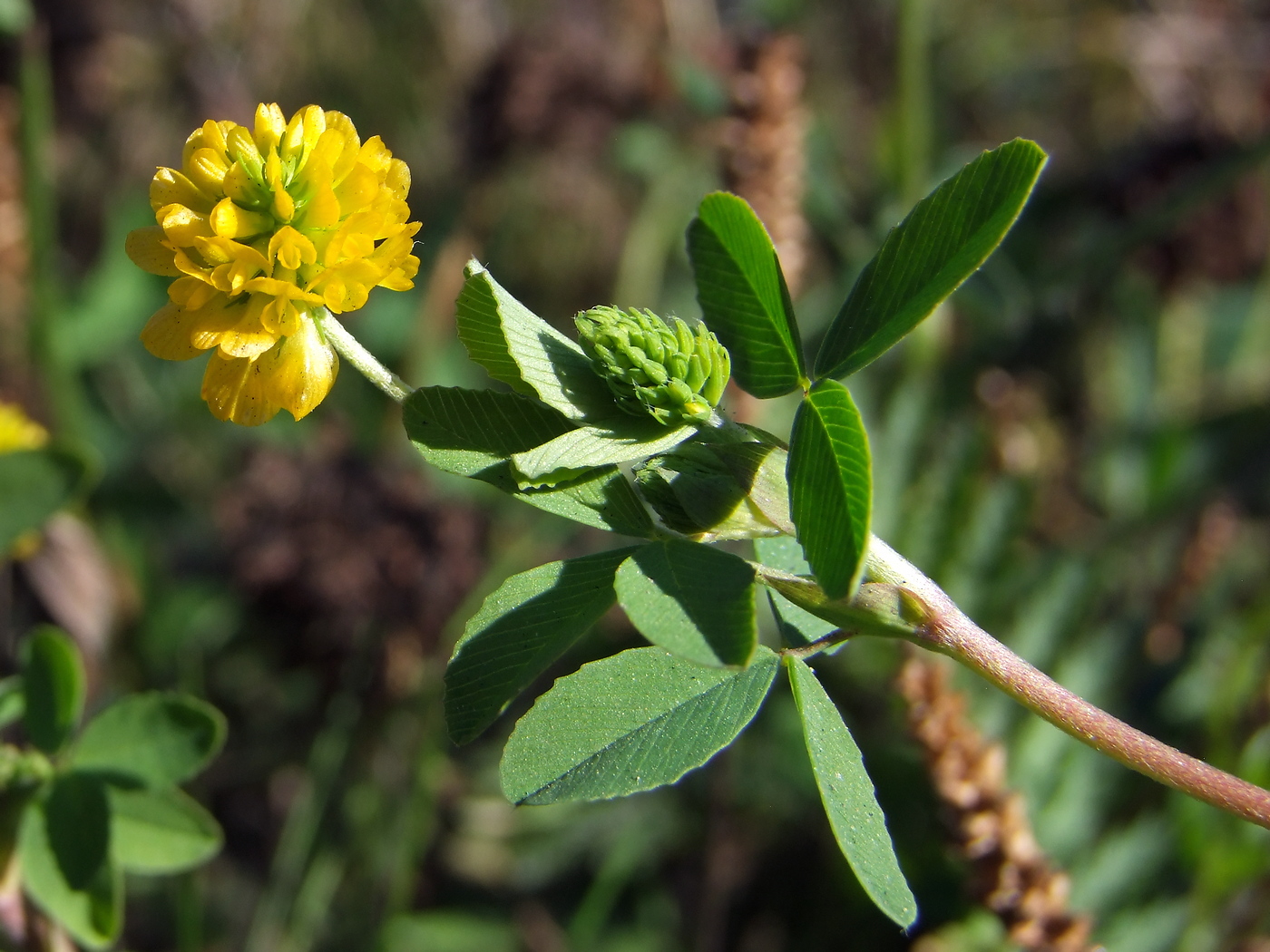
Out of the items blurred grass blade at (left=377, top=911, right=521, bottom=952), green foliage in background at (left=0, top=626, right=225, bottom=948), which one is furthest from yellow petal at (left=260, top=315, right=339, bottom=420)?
blurred grass blade at (left=377, top=911, right=521, bottom=952)

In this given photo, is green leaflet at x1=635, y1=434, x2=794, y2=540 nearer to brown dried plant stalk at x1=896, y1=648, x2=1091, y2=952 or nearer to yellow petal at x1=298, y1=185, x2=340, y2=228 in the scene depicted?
yellow petal at x1=298, y1=185, x2=340, y2=228

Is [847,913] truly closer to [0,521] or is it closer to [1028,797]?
[1028,797]

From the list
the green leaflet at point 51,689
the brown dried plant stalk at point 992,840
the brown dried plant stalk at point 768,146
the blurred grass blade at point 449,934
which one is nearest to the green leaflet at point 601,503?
the brown dried plant stalk at point 992,840

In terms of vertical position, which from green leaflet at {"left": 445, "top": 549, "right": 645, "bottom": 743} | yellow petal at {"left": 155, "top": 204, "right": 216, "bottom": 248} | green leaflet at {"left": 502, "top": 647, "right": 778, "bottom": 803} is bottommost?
green leaflet at {"left": 502, "top": 647, "right": 778, "bottom": 803}

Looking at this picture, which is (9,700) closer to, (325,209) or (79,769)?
(79,769)

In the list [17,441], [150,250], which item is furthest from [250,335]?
[17,441]
